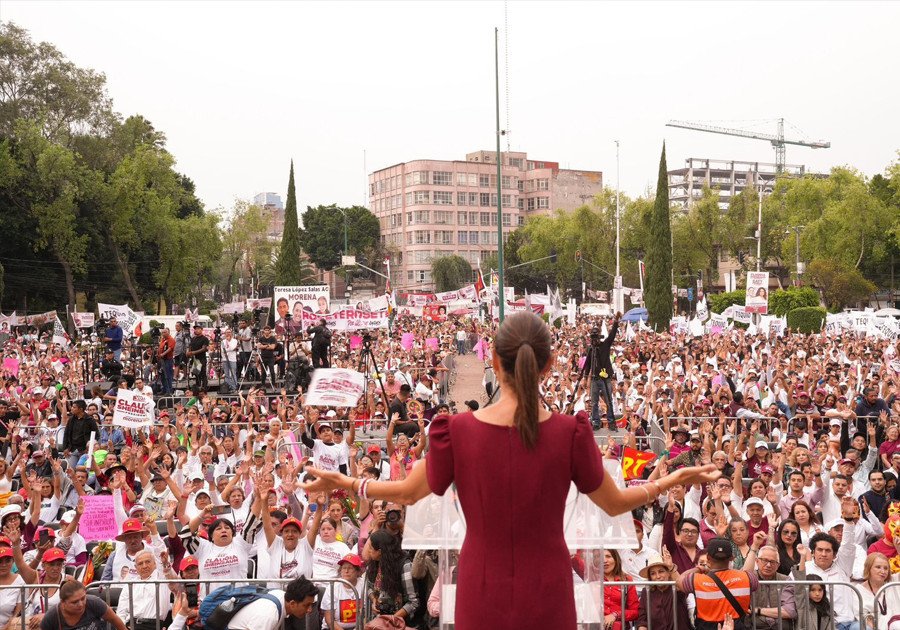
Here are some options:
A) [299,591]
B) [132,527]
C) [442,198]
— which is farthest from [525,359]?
[442,198]

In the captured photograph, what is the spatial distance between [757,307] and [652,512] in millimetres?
19983

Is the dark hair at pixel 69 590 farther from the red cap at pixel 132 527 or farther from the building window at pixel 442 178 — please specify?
the building window at pixel 442 178

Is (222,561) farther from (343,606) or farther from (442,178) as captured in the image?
(442,178)

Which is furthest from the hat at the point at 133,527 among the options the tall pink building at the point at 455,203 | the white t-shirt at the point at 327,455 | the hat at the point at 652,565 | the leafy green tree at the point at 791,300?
the tall pink building at the point at 455,203

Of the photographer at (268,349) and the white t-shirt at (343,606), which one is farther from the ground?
the photographer at (268,349)

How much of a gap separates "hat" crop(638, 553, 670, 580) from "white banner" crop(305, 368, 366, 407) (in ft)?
20.0

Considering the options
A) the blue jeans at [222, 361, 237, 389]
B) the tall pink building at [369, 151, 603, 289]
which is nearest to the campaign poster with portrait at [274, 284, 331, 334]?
the blue jeans at [222, 361, 237, 389]

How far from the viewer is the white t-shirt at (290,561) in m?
7.56

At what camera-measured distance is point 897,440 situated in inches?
439

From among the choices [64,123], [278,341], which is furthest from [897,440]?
[64,123]

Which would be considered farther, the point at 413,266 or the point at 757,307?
the point at 413,266

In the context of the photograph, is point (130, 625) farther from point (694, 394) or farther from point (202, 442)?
point (694, 394)

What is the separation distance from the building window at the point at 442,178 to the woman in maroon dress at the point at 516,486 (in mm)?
115573

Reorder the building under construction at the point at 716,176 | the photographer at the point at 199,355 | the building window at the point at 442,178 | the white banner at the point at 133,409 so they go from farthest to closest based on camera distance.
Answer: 1. the building under construction at the point at 716,176
2. the building window at the point at 442,178
3. the photographer at the point at 199,355
4. the white banner at the point at 133,409
